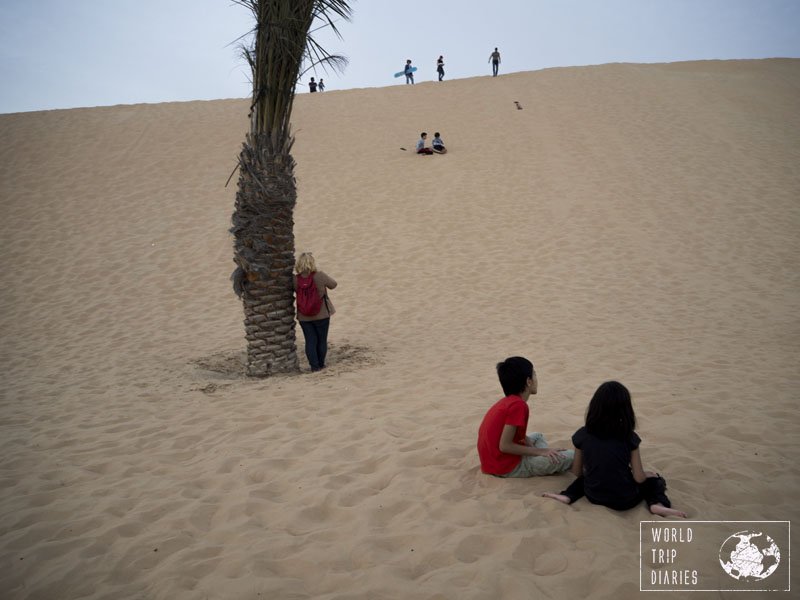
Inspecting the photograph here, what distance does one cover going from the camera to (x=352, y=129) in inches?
858

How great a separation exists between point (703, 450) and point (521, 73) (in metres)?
27.3

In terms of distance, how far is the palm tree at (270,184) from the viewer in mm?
6637

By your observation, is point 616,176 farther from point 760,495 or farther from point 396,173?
point 760,495

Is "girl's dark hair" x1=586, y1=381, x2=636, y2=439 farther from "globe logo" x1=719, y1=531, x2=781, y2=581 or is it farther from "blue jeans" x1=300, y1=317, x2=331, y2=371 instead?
"blue jeans" x1=300, y1=317, x2=331, y2=371

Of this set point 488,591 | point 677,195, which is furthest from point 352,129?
point 488,591

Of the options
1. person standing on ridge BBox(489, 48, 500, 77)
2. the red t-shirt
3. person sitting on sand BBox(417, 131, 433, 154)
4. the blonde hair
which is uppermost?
person standing on ridge BBox(489, 48, 500, 77)

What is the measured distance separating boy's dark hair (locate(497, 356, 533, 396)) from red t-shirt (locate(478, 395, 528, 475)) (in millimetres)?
68

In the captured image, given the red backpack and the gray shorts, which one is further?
the red backpack

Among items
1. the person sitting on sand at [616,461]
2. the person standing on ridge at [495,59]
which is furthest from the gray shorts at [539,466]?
the person standing on ridge at [495,59]

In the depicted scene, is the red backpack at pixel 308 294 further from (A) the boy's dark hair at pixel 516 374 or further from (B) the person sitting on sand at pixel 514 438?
(A) the boy's dark hair at pixel 516 374

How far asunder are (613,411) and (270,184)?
16.3 ft

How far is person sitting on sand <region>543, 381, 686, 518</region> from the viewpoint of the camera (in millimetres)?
3473

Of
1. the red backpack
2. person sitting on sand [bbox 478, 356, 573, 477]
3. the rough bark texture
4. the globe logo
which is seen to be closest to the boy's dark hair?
person sitting on sand [bbox 478, 356, 573, 477]

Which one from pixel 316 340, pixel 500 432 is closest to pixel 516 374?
pixel 500 432
